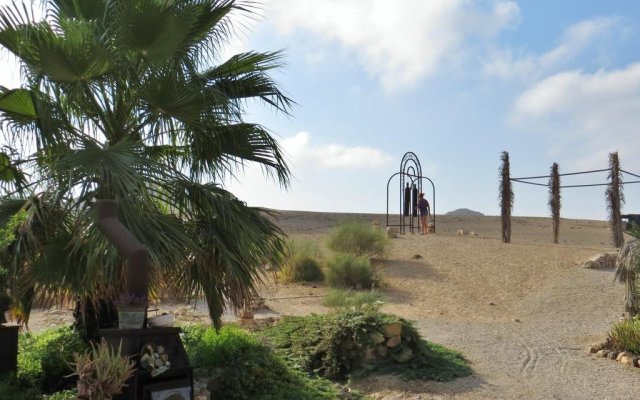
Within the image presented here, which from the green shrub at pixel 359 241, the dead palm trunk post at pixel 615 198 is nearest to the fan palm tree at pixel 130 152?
the green shrub at pixel 359 241

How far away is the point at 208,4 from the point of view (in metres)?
8.85

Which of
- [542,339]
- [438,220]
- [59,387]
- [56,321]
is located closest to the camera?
[59,387]

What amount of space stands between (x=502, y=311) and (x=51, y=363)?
11.6 m

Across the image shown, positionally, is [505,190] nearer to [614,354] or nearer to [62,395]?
[614,354]

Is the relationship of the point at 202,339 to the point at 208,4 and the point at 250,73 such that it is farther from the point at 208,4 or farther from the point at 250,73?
the point at 208,4

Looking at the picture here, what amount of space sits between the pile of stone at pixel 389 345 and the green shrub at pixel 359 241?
479 inches

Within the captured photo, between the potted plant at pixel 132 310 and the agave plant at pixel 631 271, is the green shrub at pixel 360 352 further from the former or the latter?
the potted plant at pixel 132 310

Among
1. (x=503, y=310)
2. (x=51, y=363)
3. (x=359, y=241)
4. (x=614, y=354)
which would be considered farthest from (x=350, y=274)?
(x=51, y=363)

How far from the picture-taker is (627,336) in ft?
36.3

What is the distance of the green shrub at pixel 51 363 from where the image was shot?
8047mm

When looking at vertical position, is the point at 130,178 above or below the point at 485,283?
above

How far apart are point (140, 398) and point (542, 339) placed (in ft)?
30.1

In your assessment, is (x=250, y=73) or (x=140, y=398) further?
(x=250, y=73)

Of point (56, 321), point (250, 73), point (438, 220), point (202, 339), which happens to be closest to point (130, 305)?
point (202, 339)
